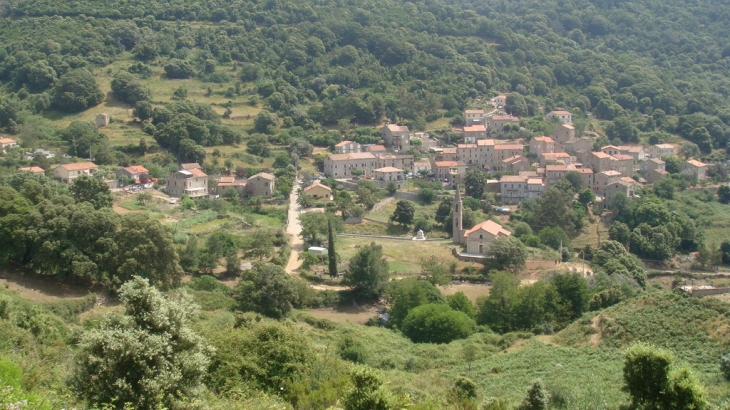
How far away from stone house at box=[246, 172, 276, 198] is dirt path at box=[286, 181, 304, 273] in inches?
66.4

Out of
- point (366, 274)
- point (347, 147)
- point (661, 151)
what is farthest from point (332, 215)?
point (661, 151)

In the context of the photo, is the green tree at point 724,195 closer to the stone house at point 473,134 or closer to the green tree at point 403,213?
the stone house at point 473,134

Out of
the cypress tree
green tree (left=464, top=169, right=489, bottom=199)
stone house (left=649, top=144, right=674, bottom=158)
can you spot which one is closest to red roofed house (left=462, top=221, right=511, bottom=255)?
the cypress tree

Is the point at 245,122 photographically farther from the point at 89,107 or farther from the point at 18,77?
A: the point at 18,77

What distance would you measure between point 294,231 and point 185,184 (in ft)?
29.3

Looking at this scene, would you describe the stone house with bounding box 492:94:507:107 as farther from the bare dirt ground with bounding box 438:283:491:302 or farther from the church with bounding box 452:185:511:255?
the bare dirt ground with bounding box 438:283:491:302

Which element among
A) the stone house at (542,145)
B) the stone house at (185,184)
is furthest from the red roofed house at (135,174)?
the stone house at (542,145)

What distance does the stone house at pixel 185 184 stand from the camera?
153 feet

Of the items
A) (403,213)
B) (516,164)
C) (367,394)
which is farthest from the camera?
(516,164)

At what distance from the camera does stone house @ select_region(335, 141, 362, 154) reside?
58000mm

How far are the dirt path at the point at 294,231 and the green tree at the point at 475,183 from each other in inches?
482

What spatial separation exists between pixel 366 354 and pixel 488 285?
15017mm

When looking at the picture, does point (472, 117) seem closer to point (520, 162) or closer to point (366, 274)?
point (520, 162)

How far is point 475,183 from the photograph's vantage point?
168 feet
